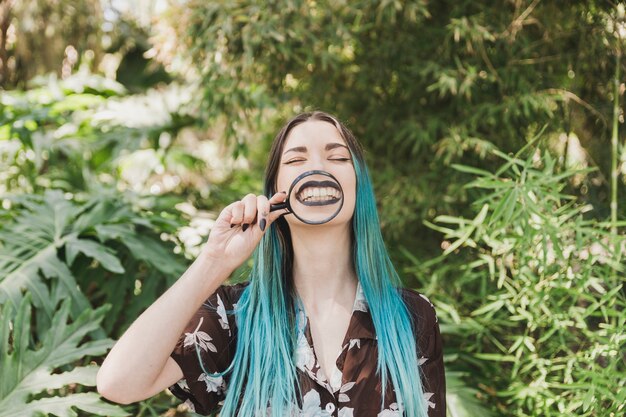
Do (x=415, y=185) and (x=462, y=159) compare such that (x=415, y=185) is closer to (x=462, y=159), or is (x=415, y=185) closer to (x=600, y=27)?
(x=462, y=159)

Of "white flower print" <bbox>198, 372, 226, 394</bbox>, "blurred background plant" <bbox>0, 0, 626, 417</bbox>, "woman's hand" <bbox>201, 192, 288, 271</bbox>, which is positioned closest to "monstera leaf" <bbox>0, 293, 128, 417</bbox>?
"blurred background plant" <bbox>0, 0, 626, 417</bbox>

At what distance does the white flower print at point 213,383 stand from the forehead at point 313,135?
46 cm

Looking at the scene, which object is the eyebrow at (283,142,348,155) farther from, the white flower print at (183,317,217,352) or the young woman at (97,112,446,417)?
the white flower print at (183,317,217,352)

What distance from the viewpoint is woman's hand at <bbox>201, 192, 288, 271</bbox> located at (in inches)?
42.9

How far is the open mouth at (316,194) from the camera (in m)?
1.19

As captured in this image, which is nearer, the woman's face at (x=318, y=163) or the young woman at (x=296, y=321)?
the young woman at (x=296, y=321)

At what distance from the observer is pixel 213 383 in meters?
1.22

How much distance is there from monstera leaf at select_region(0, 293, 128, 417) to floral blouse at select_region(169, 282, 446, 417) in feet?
1.67

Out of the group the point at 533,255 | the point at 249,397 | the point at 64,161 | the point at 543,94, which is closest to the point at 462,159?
the point at 543,94

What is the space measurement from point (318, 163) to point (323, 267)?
205mm

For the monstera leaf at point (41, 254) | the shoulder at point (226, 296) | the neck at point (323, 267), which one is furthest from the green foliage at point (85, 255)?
the neck at point (323, 267)

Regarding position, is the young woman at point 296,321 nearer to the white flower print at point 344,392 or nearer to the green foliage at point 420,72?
the white flower print at point 344,392

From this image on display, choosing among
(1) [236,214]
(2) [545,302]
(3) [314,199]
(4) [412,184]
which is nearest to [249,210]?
(1) [236,214]

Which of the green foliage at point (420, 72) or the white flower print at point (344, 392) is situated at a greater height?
the green foliage at point (420, 72)
